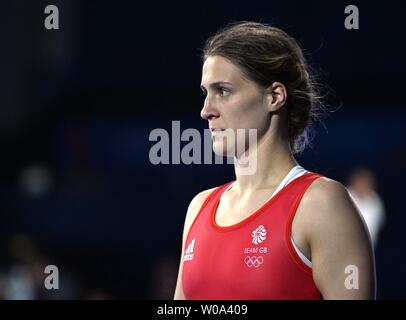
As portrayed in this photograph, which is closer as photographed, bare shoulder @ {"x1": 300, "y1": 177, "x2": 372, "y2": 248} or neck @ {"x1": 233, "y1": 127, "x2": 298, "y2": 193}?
bare shoulder @ {"x1": 300, "y1": 177, "x2": 372, "y2": 248}

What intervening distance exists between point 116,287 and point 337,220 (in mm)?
4890

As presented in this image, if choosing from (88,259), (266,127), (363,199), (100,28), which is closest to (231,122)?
(266,127)

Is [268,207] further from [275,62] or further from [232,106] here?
[275,62]

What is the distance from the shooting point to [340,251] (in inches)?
95.4

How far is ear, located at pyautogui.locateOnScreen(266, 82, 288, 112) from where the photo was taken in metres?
2.75

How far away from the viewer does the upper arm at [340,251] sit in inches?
95.0

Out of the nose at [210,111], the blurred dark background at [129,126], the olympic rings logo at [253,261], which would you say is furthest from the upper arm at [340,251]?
the blurred dark background at [129,126]

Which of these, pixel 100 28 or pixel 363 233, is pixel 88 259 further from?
pixel 363 233

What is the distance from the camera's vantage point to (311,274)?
2.48 m

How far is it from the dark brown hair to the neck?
0.10 metres

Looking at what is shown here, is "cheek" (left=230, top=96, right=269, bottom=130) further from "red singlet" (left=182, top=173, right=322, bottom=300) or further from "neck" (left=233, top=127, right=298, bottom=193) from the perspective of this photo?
"red singlet" (left=182, top=173, right=322, bottom=300)

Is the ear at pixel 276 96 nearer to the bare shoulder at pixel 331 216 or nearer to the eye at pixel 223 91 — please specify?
the eye at pixel 223 91

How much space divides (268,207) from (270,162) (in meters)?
0.19

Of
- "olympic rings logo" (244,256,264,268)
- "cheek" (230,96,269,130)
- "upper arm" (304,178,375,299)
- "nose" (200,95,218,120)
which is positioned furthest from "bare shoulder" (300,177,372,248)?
"nose" (200,95,218,120)
